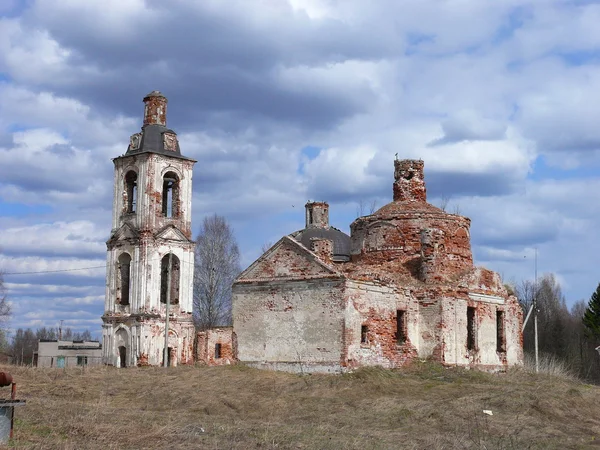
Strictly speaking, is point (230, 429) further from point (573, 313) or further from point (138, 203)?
point (573, 313)

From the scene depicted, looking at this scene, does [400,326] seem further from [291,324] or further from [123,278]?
[123,278]

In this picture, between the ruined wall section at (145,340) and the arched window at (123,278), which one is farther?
the arched window at (123,278)

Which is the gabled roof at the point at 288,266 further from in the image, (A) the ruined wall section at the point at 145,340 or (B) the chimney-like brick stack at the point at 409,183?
(A) the ruined wall section at the point at 145,340

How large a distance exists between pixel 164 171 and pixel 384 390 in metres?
15.9

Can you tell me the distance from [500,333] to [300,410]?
1134 centimetres

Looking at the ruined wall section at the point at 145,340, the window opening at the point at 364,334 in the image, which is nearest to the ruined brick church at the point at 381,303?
the window opening at the point at 364,334

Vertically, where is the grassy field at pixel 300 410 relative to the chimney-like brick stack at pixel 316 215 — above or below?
below

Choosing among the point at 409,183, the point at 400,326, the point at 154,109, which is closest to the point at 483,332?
the point at 400,326

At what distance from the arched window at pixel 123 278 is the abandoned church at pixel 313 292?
4 cm

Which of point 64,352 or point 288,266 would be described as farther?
point 64,352

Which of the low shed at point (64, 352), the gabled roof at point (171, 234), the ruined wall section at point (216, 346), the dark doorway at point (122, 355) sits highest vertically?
the gabled roof at point (171, 234)

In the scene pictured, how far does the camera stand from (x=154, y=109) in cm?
3212

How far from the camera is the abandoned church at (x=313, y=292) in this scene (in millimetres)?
21484

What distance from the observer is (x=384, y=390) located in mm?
18109
